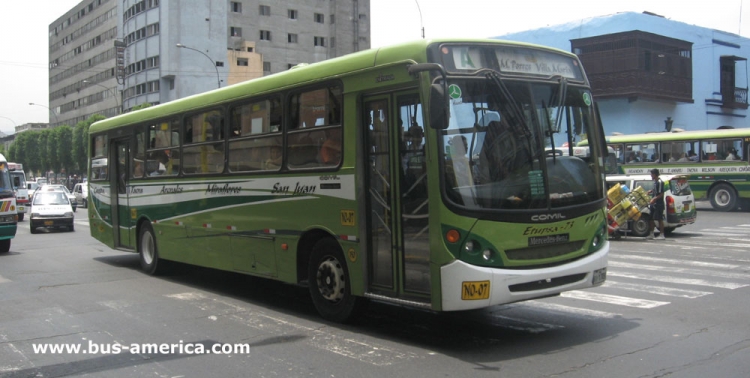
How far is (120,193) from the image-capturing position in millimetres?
14836

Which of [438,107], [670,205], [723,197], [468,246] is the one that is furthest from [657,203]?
[438,107]

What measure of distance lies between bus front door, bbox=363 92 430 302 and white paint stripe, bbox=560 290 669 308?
366cm

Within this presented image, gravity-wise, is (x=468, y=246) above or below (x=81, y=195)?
below

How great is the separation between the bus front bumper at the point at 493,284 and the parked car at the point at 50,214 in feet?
78.2

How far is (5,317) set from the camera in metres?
9.56

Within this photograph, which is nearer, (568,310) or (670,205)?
(568,310)

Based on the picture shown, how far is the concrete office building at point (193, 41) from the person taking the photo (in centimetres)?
6969

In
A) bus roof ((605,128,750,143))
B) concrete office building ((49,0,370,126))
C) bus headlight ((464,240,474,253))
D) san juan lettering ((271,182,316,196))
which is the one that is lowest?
bus headlight ((464,240,474,253))

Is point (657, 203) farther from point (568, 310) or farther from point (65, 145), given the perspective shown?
point (65, 145)

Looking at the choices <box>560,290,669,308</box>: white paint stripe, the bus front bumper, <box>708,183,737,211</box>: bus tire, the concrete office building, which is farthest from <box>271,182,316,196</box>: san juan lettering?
the concrete office building

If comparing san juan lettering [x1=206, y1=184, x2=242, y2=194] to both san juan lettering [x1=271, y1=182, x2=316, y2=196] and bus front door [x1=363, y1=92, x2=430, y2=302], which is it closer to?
san juan lettering [x1=271, y1=182, x2=316, y2=196]

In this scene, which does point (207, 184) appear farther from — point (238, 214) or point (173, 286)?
point (173, 286)

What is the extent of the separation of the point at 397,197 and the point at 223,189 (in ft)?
13.6

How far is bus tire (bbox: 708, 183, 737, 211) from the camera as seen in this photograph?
1090 inches
